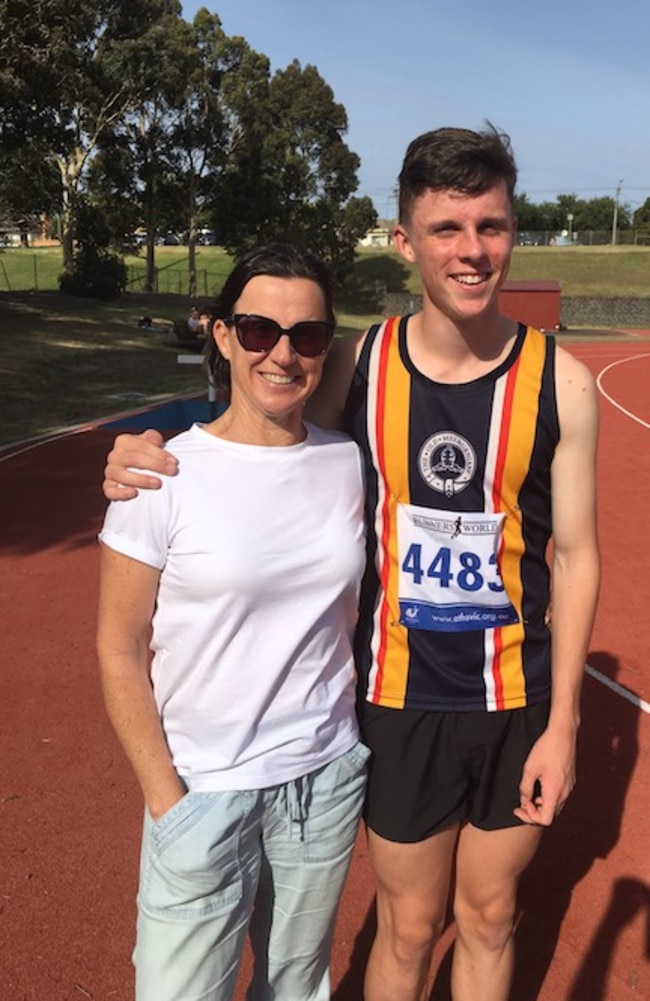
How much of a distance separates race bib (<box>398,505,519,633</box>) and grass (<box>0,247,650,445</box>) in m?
12.1

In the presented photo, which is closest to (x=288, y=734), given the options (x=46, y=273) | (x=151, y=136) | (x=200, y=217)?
(x=151, y=136)

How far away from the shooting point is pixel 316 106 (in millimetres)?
50344

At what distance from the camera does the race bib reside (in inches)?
80.3

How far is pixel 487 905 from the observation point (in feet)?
7.28

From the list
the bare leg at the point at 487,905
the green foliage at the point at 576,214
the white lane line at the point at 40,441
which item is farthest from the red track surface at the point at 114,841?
the green foliage at the point at 576,214

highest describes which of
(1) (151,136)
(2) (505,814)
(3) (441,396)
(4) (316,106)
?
(4) (316,106)

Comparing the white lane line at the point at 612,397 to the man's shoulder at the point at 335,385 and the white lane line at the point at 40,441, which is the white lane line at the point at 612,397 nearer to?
the white lane line at the point at 40,441

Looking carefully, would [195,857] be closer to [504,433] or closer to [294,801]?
[294,801]

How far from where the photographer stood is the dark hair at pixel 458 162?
1870 millimetres

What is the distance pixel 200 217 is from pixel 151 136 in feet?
18.8

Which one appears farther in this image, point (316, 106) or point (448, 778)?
point (316, 106)

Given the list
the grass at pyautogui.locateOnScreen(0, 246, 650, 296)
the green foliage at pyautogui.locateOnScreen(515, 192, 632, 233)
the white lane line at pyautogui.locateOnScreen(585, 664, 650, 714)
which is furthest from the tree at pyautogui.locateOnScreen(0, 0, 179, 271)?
the green foliage at pyautogui.locateOnScreen(515, 192, 632, 233)

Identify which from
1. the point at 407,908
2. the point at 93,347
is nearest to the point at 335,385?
the point at 407,908

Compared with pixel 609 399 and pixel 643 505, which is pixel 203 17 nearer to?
pixel 609 399
